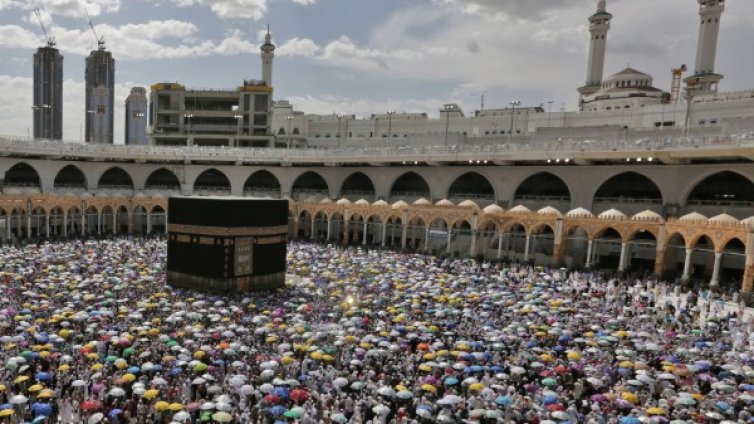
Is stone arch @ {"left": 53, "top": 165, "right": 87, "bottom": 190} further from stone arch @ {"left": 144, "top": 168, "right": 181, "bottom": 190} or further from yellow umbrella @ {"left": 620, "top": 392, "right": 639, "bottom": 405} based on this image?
yellow umbrella @ {"left": 620, "top": 392, "right": 639, "bottom": 405}

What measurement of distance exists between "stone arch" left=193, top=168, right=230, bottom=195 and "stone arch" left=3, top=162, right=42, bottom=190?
13.5 meters

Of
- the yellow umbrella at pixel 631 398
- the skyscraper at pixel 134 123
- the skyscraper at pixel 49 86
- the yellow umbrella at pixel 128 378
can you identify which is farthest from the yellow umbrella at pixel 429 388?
the skyscraper at pixel 49 86

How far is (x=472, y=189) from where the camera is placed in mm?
42531

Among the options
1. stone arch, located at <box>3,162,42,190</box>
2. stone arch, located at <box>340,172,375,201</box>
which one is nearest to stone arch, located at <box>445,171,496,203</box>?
stone arch, located at <box>340,172,375,201</box>

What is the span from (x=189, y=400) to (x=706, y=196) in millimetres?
32332

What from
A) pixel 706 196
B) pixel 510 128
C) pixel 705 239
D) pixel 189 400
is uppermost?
pixel 510 128

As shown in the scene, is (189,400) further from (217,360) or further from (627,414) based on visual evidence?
(627,414)

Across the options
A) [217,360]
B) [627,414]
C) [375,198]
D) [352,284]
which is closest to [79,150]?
[375,198]

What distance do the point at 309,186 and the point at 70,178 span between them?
22192 mm

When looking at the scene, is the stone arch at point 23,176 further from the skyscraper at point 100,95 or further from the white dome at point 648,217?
the skyscraper at point 100,95

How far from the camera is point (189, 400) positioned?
1185 cm

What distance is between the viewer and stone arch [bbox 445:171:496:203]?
136 feet

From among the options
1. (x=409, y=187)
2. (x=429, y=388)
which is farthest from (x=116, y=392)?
(x=409, y=187)

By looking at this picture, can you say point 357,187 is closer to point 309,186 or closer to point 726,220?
point 309,186
